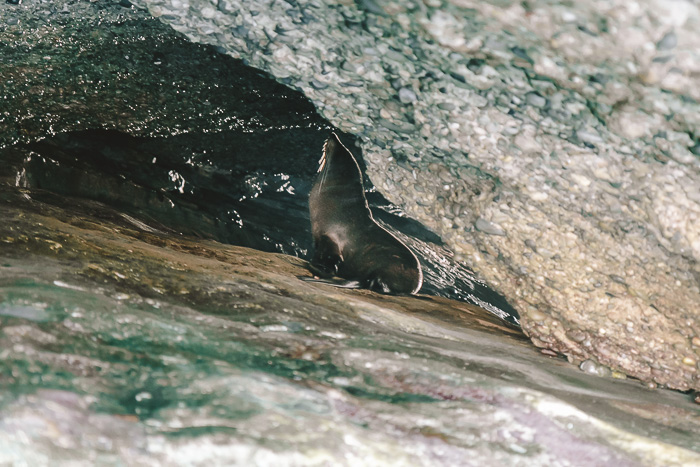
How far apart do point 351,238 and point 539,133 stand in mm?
1804

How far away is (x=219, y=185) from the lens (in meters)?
4.34

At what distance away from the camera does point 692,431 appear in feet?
5.96

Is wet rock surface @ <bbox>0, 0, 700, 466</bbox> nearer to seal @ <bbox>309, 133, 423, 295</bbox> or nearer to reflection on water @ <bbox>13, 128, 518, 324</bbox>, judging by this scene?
reflection on water @ <bbox>13, 128, 518, 324</bbox>

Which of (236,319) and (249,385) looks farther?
(236,319)

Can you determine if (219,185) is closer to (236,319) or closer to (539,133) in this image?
(236,319)

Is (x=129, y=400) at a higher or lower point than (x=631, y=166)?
lower

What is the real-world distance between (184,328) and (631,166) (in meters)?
1.81

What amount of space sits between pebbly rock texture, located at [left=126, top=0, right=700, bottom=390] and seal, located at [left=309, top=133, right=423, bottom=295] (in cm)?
40

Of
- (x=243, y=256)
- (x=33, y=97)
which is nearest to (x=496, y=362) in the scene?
(x=243, y=256)

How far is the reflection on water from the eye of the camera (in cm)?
392

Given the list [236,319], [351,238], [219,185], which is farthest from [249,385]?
[219,185]

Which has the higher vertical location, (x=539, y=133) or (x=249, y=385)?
(x=539, y=133)

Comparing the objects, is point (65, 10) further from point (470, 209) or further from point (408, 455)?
point (408, 455)

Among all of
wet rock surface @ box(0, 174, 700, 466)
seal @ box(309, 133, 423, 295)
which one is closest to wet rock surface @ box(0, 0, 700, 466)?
wet rock surface @ box(0, 174, 700, 466)
